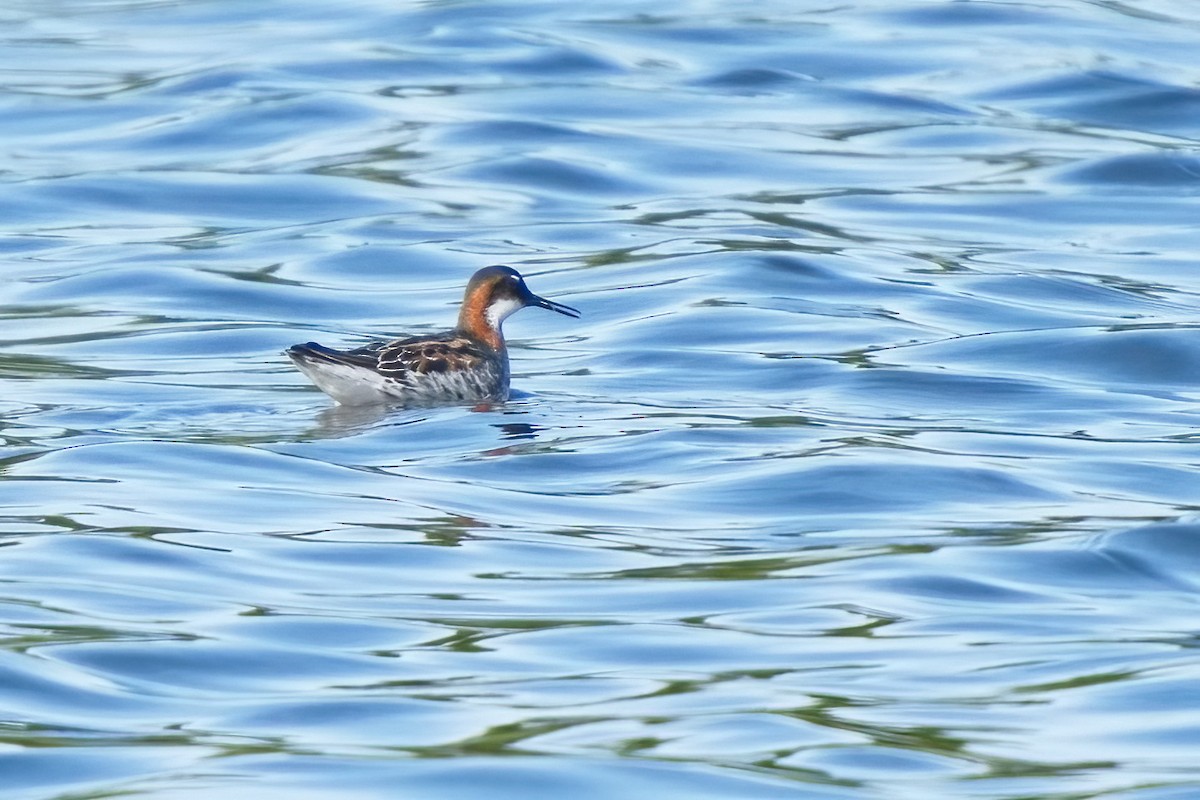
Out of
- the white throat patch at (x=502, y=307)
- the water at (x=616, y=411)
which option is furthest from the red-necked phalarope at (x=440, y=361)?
the water at (x=616, y=411)

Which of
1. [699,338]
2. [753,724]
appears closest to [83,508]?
[753,724]

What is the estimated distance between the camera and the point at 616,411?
1394 centimetres

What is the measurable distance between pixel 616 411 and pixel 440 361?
1.25 metres

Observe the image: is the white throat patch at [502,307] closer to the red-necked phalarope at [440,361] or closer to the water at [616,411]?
the red-necked phalarope at [440,361]

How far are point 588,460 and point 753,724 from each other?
5.01 metres

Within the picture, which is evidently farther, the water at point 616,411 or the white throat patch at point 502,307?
the white throat patch at point 502,307

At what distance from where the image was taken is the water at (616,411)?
7.67 metres

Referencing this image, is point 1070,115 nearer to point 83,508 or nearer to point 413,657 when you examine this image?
point 83,508

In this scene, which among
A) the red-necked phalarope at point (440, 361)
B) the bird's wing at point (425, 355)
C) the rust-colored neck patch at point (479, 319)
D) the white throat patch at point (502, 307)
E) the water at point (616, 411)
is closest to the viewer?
the water at point (616, 411)

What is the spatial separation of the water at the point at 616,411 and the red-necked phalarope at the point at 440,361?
255 millimetres

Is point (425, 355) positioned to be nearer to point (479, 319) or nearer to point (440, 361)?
point (440, 361)

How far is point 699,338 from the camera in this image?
16.6 metres

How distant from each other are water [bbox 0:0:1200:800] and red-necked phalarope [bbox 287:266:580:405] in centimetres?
25

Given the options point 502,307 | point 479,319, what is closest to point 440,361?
point 479,319
